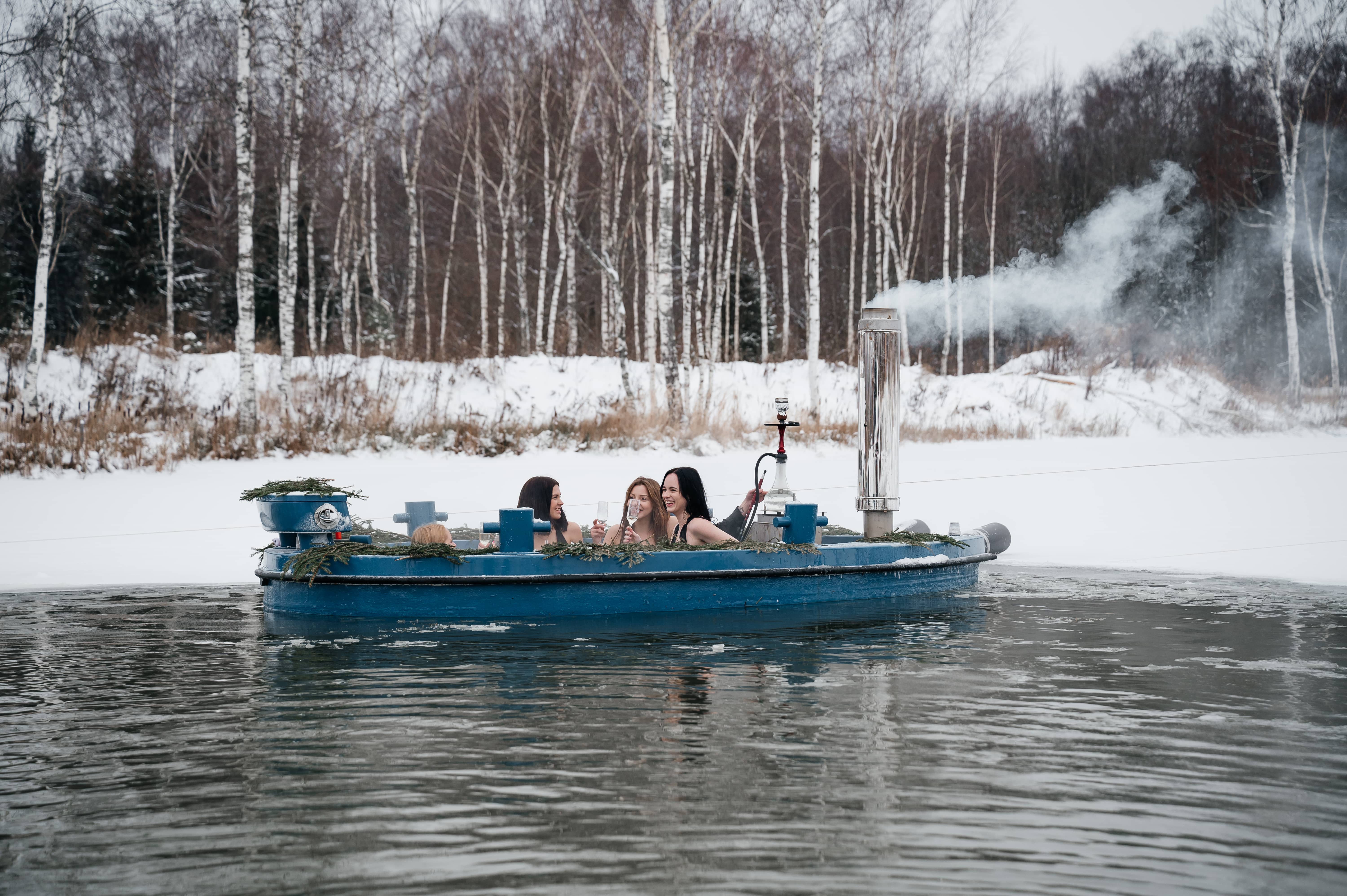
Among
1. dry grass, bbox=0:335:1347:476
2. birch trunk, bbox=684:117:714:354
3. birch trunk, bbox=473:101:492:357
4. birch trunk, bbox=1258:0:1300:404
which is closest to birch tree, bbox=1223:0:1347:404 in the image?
birch trunk, bbox=1258:0:1300:404

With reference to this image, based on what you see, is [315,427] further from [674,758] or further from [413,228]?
[674,758]

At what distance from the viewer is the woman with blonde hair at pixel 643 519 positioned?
910 centimetres

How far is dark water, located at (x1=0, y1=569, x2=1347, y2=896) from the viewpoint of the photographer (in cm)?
363

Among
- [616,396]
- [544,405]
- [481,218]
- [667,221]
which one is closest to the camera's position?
[667,221]

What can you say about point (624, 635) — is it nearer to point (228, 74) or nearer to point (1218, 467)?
point (1218, 467)

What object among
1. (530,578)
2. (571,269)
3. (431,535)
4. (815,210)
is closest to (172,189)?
(571,269)

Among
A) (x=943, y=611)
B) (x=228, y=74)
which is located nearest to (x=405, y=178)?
(x=228, y=74)

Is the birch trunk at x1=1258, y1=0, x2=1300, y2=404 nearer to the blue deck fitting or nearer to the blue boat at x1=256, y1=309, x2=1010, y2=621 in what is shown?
the blue boat at x1=256, y1=309, x2=1010, y2=621

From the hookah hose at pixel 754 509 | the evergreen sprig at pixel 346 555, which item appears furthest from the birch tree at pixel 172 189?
the hookah hose at pixel 754 509

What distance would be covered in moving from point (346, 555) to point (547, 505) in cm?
159

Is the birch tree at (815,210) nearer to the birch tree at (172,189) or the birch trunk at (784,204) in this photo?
the birch trunk at (784,204)

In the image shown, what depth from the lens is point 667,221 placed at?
1834 cm

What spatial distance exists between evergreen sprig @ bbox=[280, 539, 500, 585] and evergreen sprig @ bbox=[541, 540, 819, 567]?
56 centimetres

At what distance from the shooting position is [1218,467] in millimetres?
18172
